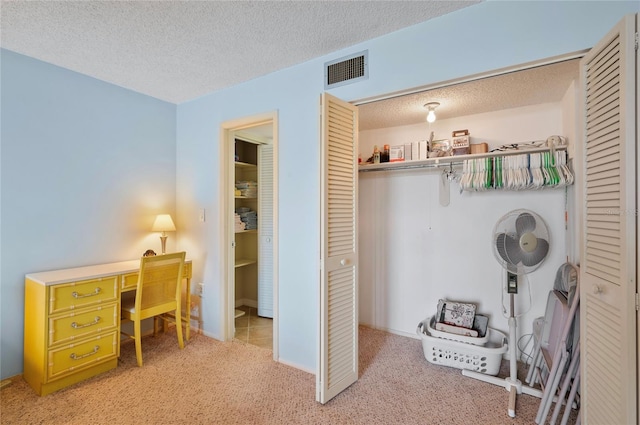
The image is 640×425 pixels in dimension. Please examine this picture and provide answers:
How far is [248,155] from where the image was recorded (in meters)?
4.00

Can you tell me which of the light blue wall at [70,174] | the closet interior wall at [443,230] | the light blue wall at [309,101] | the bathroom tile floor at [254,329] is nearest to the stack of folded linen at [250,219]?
the light blue wall at [309,101]

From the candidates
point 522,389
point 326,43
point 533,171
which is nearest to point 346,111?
point 326,43

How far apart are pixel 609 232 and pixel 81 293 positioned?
3136 mm

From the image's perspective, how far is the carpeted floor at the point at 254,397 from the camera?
1.82 metres

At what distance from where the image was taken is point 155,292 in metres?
2.61

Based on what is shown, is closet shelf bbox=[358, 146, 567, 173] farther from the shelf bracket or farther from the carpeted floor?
A: the carpeted floor

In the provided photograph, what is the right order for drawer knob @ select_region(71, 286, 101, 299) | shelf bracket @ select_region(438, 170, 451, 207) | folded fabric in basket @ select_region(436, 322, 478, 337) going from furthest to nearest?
shelf bracket @ select_region(438, 170, 451, 207) → folded fabric in basket @ select_region(436, 322, 478, 337) → drawer knob @ select_region(71, 286, 101, 299)

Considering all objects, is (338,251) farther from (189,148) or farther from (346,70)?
(189,148)

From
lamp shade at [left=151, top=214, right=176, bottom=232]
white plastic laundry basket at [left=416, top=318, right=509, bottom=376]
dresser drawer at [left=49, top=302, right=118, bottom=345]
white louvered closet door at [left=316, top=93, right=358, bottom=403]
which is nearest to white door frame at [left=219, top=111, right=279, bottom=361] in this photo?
lamp shade at [left=151, top=214, right=176, bottom=232]

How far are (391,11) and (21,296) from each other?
3.26m

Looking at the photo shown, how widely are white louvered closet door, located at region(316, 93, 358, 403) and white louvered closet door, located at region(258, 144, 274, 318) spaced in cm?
159

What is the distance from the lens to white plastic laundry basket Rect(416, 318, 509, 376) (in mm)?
2252

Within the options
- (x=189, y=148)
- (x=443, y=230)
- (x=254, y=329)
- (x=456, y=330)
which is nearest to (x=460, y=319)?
(x=456, y=330)

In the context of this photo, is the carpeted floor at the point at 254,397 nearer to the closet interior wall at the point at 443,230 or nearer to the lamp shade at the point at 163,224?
the closet interior wall at the point at 443,230
